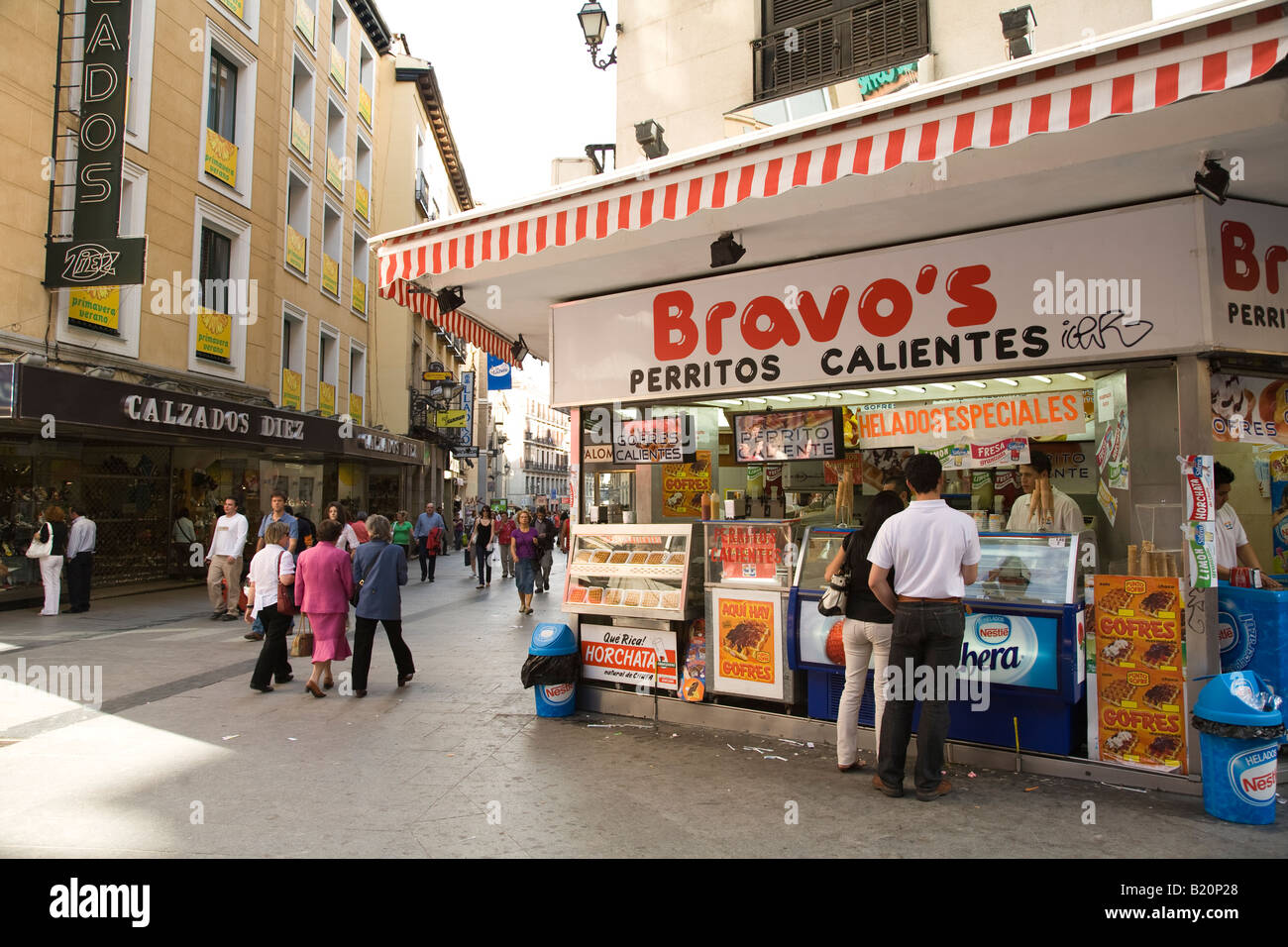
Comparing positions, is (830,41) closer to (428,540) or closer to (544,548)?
(544,548)

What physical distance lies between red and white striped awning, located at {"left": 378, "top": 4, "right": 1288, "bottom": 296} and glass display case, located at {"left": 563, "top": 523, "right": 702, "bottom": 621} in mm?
2578

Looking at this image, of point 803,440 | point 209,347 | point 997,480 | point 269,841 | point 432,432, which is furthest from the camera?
point 432,432

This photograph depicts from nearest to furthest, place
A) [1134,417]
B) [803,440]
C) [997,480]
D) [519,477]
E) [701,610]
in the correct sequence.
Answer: [1134,417]
[701,610]
[803,440]
[997,480]
[519,477]

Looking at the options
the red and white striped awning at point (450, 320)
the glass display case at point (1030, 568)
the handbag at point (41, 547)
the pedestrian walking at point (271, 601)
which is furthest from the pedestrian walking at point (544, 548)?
the glass display case at point (1030, 568)

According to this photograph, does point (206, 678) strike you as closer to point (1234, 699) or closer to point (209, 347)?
point (1234, 699)

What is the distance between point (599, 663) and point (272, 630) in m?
3.35

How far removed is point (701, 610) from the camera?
262 inches

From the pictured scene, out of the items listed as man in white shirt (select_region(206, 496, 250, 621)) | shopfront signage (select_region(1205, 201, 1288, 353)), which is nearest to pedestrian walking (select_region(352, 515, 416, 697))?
man in white shirt (select_region(206, 496, 250, 621))

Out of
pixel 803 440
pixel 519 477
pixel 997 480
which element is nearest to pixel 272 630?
pixel 803 440

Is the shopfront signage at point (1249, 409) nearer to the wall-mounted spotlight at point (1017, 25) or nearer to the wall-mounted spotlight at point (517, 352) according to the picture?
the wall-mounted spotlight at point (1017, 25)

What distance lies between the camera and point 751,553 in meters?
6.23

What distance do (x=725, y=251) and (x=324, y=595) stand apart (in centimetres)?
484

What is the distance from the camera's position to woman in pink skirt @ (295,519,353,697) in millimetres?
7211

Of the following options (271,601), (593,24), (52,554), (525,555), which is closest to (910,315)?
(593,24)
